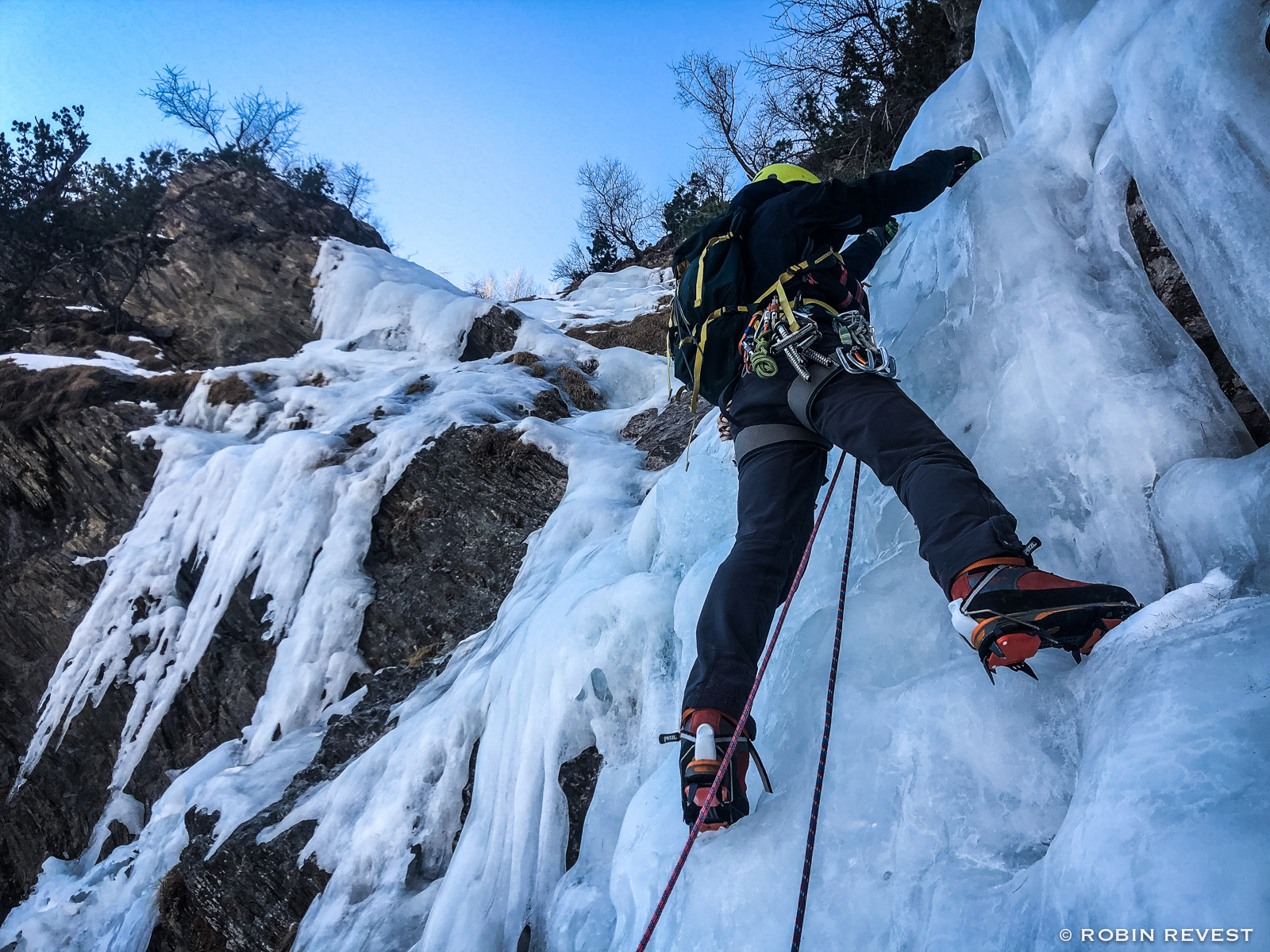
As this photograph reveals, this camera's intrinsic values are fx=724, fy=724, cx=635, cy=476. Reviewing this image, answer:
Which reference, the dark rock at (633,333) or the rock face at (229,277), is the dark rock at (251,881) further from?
the rock face at (229,277)

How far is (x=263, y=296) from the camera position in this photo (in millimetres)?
12859

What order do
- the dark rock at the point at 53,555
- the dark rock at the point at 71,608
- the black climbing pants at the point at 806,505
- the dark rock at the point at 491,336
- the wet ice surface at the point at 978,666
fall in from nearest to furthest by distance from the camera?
1. the wet ice surface at the point at 978,666
2. the black climbing pants at the point at 806,505
3. the dark rock at the point at 71,608
4. the dark rock at the point at 53,555
5. the dark rock at the point at 491,336

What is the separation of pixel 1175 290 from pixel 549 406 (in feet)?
20.7

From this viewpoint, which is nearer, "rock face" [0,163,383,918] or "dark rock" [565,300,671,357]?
"rock face" [0,163,383,918]

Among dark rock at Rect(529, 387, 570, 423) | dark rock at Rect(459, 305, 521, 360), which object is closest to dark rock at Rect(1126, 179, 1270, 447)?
dark rock at Rect(529, 387, 570, 423)

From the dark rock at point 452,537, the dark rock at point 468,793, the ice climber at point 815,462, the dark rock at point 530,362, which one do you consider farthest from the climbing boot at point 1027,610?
the dark rock at point 530,362

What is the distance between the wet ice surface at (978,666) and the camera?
1108mm

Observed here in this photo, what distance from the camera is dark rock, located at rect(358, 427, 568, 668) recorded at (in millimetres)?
5590

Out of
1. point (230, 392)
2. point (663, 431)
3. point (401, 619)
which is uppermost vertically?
point (230, 392)

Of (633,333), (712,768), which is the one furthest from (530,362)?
(712,768)

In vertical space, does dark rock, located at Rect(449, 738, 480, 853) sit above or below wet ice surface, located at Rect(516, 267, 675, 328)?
below

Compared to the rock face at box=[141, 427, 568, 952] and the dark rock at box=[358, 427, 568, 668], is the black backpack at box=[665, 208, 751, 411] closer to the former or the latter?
the rock face at box=[141, 427, 568, 952]

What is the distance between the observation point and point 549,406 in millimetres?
7883

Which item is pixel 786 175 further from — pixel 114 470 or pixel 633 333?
pixel 633 333
